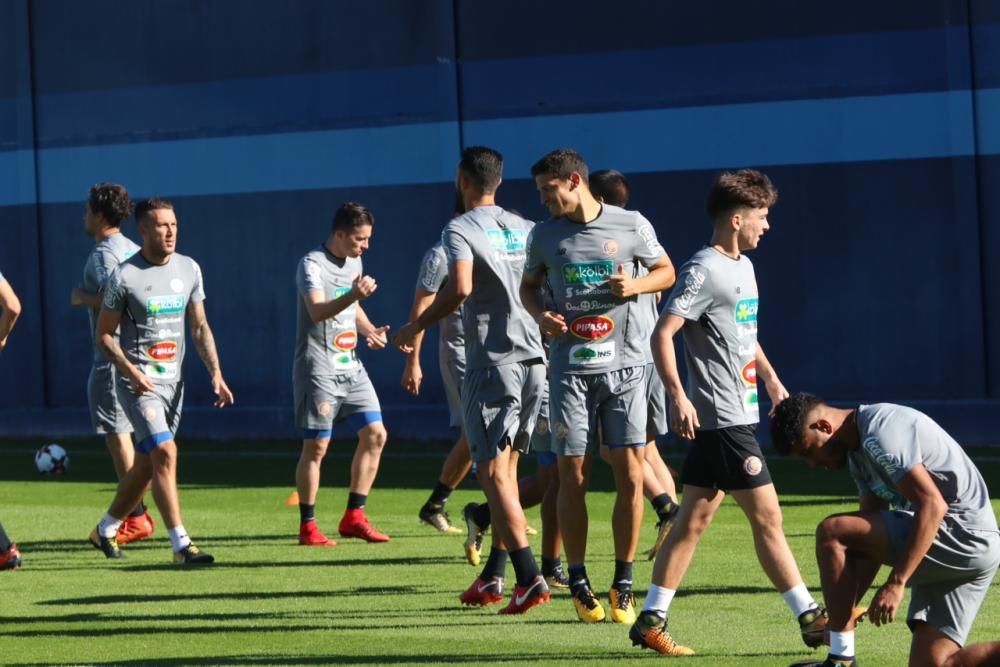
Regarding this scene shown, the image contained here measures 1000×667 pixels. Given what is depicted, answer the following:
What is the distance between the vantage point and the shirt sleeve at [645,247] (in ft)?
30.6

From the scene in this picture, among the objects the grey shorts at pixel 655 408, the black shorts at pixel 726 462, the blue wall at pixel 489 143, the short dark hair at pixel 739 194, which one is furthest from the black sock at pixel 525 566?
the blue wall at pixel 489 143

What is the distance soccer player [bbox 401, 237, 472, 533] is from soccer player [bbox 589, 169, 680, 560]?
1.06 metres

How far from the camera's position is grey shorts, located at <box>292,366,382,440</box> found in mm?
13109

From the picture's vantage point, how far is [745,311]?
865 cm

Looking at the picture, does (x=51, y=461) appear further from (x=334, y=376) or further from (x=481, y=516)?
(x=481, y=516)

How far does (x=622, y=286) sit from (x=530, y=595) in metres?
1.61

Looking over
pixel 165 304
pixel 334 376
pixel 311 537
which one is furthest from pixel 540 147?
pixel 165 304

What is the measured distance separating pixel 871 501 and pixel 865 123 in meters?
12.7

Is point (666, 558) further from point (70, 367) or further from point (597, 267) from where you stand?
point (70, 367)

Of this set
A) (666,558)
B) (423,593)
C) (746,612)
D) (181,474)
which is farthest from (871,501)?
(181,474)

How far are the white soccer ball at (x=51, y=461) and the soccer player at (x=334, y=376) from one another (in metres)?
6.10

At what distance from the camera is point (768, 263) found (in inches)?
795

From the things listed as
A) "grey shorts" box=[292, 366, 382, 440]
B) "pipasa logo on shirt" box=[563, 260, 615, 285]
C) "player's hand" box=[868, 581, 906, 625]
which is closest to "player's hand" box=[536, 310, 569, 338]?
"pipasa logo on shirt" box=[563, 260, 615, 285]

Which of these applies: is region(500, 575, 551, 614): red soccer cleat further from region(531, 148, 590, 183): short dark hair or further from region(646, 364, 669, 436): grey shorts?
region(646, 364, 669, 436): grey shorts
